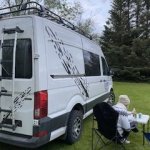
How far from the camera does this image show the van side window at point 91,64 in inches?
263

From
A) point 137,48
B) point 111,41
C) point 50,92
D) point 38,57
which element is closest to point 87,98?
point 50,92

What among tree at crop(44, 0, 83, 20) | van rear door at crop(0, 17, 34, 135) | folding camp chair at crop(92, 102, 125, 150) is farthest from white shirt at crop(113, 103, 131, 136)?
tree at crop(44, 0, 83, 20)

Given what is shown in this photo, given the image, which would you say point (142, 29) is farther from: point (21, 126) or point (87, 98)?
point (21, 126)

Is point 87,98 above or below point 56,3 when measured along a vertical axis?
below

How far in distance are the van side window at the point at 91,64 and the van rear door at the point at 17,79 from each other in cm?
234

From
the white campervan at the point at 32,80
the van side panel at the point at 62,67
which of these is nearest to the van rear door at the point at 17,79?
the white campervan at the point at 32,80

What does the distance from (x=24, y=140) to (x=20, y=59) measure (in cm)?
139

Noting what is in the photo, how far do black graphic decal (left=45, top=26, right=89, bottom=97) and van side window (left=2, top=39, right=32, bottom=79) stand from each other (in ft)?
1.73

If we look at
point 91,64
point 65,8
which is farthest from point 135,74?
point 91,64

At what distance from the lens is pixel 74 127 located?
18.7 ft

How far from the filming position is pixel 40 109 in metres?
4.36

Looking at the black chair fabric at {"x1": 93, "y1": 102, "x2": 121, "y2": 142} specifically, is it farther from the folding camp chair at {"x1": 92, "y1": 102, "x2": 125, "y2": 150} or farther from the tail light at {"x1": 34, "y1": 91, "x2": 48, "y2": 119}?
the tail light at {"x1": 34, "y1": 91, "x2": 48, "y2": 119}

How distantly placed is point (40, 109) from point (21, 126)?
470mm

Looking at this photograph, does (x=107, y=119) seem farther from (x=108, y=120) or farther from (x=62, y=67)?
(x=62, y=67)
